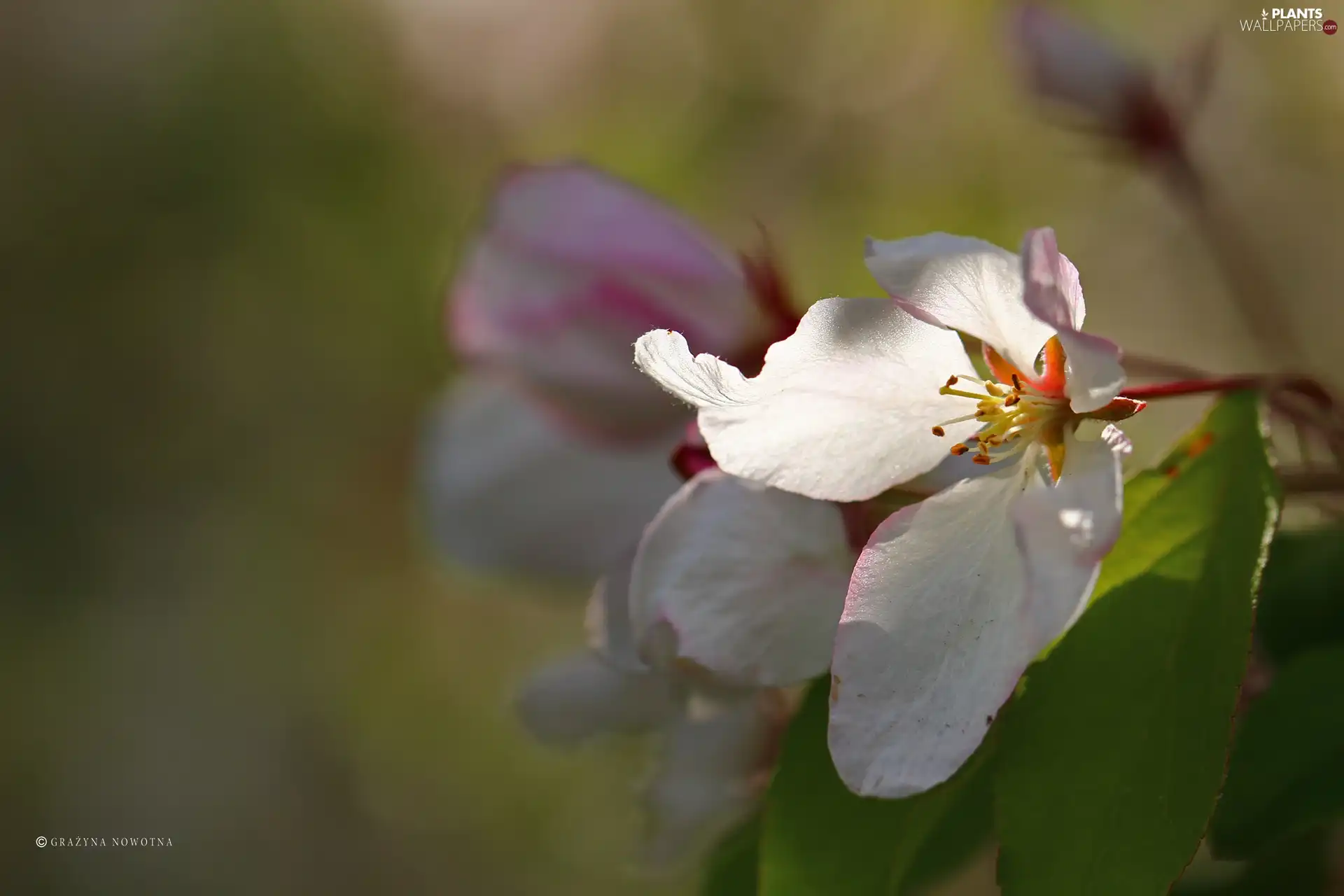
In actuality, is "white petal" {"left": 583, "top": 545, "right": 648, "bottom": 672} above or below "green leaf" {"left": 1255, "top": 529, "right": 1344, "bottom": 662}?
above

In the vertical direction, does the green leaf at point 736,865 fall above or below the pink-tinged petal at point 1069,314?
below

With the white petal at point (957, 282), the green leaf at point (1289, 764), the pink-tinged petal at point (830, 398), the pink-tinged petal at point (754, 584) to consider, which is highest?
the white petal at point (957, 282)

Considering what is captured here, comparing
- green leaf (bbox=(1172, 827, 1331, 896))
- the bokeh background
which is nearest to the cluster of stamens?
green leaf (bbox=(1172, 827, 1331, 896))

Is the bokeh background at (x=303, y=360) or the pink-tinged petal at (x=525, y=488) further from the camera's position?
the bokeh background at (x=303, y=360)

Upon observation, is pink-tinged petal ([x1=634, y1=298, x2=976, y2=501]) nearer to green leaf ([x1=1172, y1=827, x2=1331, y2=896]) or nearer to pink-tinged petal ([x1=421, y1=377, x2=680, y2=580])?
pink-tinged petal ([x1=421, y1=377, x2=680, y2=580])

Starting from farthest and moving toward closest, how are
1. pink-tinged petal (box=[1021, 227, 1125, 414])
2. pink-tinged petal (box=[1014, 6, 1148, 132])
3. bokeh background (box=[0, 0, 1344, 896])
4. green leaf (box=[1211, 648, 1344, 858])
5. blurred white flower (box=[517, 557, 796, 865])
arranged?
1. bokeh background (box=[0, 0, 1344, 896])
2. pink-tinged petal (box=[1014, 6, 1148, 132])
3. blurred white flower (box=[517, 557, 796, 865])
4. green leaf (box=[1211, 648, 1344, 858])
5. pink-tinged petal (box=[1021, 227, 1125, 414])

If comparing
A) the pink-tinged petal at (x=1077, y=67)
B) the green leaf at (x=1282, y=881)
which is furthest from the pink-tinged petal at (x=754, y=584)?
the pink-tinged petal at (x=1077, y=67)

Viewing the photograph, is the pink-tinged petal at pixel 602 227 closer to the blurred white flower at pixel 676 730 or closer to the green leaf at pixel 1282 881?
the blurred white flower at pixel 676 730
